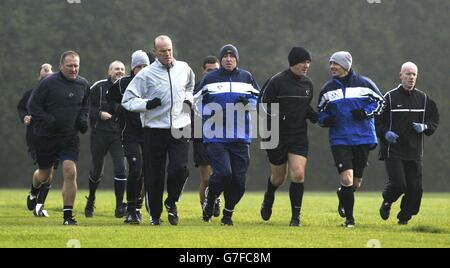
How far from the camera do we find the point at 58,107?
1541 centimetres

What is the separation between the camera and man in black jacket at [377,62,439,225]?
1655 cm

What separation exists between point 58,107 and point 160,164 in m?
1.56

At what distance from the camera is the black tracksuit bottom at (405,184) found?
16547mm

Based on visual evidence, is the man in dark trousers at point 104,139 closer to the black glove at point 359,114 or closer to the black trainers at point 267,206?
the black trainers at point 267,206

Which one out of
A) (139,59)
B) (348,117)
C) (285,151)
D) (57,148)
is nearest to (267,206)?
(285,151)

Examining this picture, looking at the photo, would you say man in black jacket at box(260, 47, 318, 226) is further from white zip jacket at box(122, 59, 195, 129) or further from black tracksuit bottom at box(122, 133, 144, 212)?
black tracksuit bottom at box(122, 133, 144, 212)

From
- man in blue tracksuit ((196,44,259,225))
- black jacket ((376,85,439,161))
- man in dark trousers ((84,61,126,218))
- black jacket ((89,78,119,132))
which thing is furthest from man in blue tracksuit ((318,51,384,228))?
black jacket ((89,78,119,132))

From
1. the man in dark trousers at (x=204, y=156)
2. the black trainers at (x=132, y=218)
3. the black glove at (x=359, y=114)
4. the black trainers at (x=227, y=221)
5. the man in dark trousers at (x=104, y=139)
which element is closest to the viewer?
the black glove at (x=359, y=114)

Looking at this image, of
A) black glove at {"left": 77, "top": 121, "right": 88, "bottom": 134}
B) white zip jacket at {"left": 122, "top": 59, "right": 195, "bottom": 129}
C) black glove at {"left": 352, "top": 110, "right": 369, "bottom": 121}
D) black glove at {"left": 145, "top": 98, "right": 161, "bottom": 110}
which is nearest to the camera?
black glove at {"left": 145, "top": 98, "right": 161, "bottom": 110}

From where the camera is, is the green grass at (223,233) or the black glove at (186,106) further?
the black glove at (186,106)

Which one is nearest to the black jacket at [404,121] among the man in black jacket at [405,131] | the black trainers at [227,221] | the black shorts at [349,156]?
the man in black jacket at [405,131]

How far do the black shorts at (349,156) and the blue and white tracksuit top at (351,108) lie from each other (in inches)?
3.2

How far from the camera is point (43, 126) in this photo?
15.3 meters

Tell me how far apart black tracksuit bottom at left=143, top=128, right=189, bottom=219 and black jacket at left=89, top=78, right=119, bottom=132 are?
10.8ft
